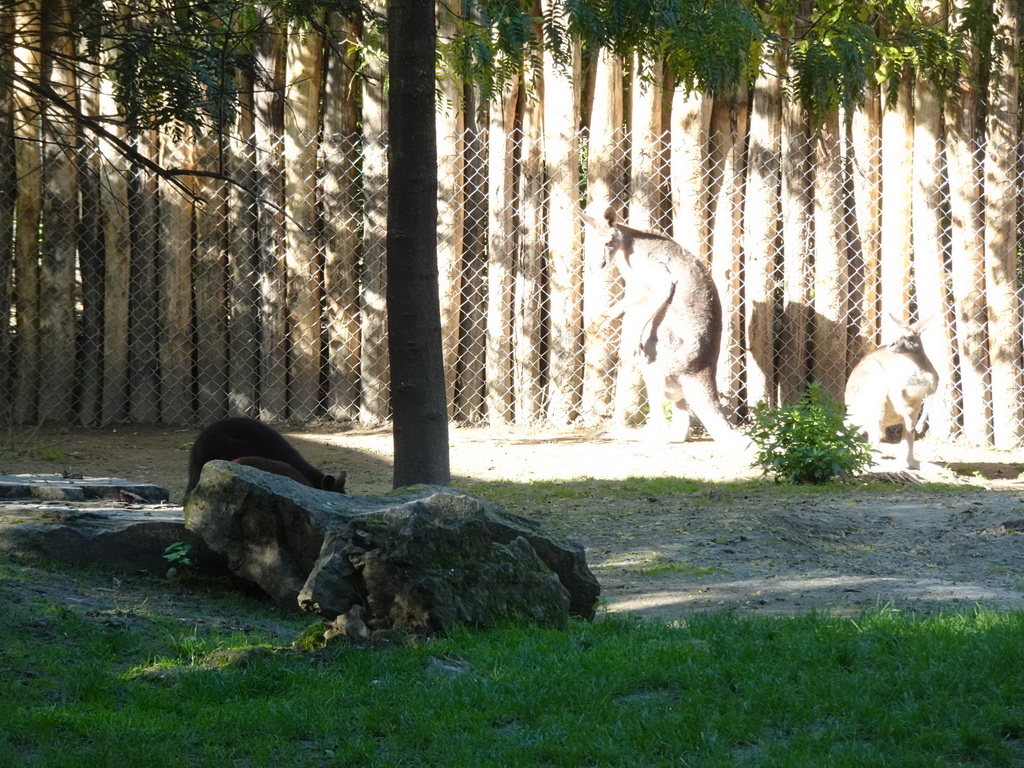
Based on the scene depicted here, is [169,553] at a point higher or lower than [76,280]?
lower

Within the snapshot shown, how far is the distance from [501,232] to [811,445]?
14.2 ft

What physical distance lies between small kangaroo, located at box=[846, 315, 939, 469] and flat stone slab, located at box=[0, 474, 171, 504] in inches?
220

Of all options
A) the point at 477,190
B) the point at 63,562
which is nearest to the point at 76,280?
the point at 477,190

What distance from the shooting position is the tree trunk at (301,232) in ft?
38.8

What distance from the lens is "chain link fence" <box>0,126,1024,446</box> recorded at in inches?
451

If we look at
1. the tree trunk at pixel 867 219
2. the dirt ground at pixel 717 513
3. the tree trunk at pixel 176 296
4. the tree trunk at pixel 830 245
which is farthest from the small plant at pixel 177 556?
the tree trunk at pixel 867 219

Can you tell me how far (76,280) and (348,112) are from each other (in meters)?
3.28

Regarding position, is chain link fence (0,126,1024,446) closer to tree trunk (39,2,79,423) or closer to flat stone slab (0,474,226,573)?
tree trunk (39,2,79,423)

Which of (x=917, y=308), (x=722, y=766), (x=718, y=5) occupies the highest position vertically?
(x=718, y=5)

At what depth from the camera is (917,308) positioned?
11414 millimetres

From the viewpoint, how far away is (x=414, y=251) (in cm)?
635

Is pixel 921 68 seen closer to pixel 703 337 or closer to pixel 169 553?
pixel 703 337

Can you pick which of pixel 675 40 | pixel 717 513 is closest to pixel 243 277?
pixel 717 513

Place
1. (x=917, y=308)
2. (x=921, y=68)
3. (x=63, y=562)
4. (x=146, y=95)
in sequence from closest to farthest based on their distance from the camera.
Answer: (x=63, y=562) → (x=146, y=95) → (x=921, y=68) → (x=917, y=308)
